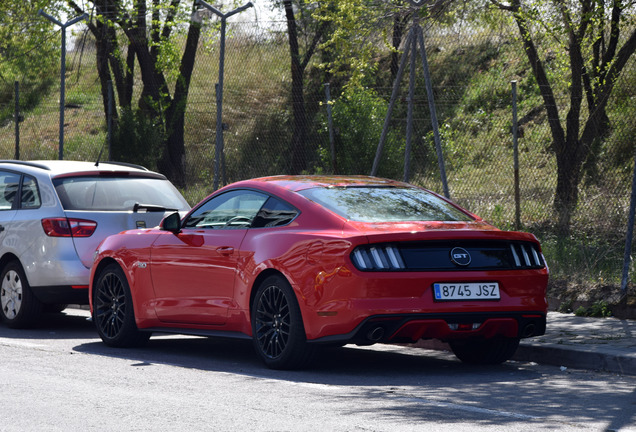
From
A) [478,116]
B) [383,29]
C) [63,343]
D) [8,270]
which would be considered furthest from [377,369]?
[478,116]

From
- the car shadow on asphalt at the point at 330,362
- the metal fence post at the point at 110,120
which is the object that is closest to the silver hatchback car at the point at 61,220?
the car shadow on asphalt at the point at 330,362

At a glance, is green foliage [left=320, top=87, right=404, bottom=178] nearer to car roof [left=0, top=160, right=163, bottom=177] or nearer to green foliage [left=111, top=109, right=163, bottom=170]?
green foliage [left=111, top=109, right=163, bottom=170]

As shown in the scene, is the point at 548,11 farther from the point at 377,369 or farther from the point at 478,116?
the point at 377,369

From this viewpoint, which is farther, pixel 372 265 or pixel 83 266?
pixel 83 266

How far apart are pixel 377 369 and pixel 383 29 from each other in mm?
7693

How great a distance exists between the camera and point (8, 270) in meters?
11.2

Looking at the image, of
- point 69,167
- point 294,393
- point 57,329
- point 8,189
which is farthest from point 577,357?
point 8,189

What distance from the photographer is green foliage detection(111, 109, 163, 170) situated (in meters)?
21.5

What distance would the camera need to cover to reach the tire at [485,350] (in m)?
8.41

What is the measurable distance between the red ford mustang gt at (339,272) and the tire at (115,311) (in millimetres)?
290

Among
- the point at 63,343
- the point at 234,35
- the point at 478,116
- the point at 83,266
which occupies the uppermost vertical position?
the point at 234,35

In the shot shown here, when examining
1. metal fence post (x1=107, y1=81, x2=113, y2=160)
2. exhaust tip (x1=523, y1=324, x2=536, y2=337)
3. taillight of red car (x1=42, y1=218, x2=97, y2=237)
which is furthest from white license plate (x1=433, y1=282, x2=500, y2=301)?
metal fence post (x1=107, y1=81, x2=113, y2=160)

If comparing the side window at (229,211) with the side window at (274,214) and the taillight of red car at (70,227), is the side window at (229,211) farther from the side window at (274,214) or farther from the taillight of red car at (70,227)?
the taillight of red car at (70,227)

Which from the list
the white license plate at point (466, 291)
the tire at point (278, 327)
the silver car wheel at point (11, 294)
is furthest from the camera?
the silver car wheel at point (11, 294)
